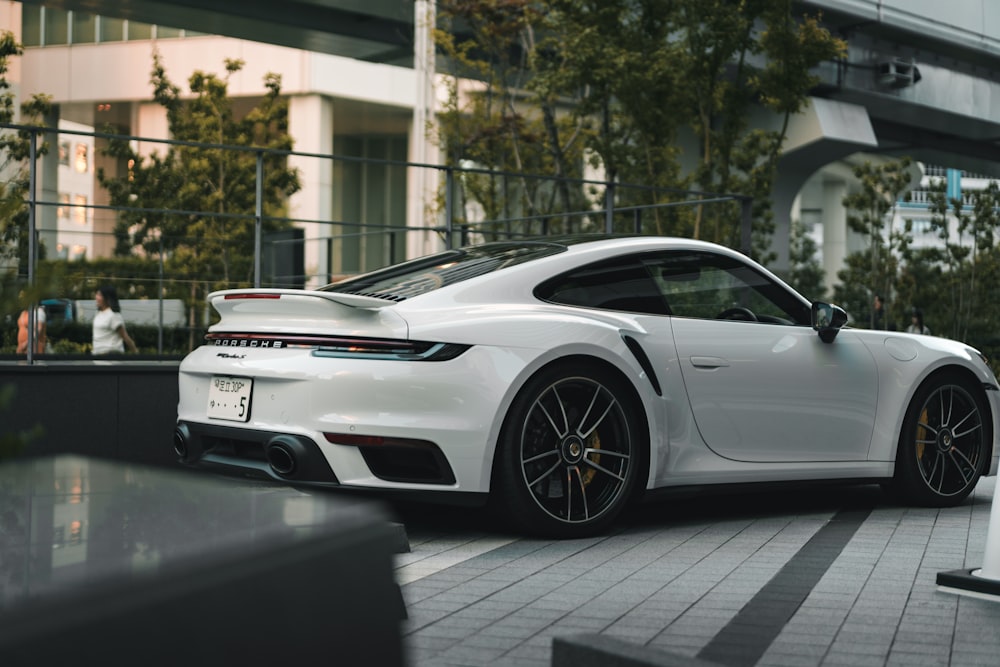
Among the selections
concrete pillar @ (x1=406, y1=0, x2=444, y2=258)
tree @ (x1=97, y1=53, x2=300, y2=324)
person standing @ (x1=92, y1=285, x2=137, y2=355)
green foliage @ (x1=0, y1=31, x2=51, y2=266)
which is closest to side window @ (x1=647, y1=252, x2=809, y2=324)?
green foliage @ (x1=0, y1=31, x2=51, y2=266)

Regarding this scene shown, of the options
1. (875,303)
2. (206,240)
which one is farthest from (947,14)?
(206,240)

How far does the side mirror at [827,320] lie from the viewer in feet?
21.7

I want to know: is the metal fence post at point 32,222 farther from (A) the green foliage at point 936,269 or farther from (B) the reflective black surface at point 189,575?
(A) the green foliage at point 936,269

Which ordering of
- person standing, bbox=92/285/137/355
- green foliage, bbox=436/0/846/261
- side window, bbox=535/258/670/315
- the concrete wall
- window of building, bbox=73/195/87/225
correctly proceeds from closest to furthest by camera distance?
side window, bbox=535/258/670/315, the concrete wall, window of building, bbox=73/195/87/225, person standing, bbox=92/285/137/355, green foliage, bbox=436/0/846/261

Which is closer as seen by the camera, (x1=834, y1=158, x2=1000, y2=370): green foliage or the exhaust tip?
the exhaust tip

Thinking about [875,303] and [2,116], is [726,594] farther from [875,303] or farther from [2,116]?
[875,303]

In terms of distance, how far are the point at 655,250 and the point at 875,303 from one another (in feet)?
64.2

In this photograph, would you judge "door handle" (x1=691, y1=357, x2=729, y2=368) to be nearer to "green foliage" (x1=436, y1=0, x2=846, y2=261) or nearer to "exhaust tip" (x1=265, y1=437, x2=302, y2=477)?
"exhaust tip" (x1=265, y1=437, x2=302, y2=477)

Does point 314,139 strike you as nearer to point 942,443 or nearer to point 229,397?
point 942,443

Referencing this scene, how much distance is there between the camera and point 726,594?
15.2ft

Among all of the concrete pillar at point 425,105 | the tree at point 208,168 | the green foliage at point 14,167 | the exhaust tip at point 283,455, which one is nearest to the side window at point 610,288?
the exhaust tip at point 283,455

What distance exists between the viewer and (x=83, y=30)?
41.8 meters

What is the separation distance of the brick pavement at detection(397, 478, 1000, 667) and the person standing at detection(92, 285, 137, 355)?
6051 millimetres

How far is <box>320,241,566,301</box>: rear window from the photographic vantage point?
5855 millimetres
